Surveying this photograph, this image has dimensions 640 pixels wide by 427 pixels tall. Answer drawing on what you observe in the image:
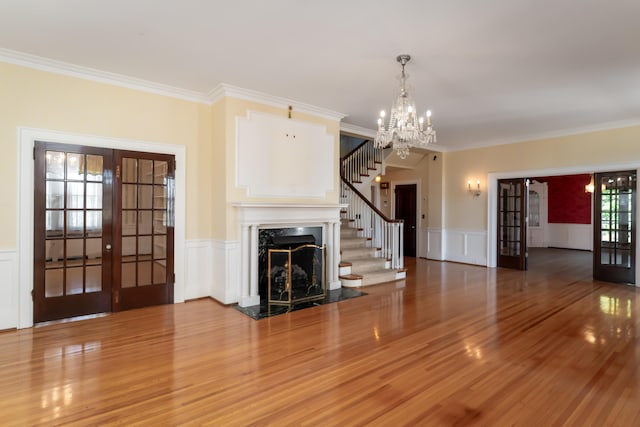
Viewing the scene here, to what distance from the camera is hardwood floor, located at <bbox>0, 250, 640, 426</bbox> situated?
2.26m

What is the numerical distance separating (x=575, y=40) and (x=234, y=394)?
14.6 ft

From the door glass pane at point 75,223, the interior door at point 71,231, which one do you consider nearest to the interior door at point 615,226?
the interior door at point 71,231

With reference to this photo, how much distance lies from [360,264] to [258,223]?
7.98ft

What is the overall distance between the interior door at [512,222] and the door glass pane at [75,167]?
8.11 m

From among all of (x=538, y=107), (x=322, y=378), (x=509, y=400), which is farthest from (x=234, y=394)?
(x=538, y=107)

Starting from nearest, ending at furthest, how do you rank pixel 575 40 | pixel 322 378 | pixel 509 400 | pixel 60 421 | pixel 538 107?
pixel 60 421
pixel 509 400
pixel 322 378
pixel 575 40
pixel 538 107

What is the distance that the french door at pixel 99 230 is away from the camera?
12.9 feet

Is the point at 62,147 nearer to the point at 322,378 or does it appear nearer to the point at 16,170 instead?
the point at 16,170

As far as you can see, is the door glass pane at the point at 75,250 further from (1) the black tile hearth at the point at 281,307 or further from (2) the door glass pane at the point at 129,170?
(1) the black tile hearth at the point at 281,307

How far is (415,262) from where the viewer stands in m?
8.73

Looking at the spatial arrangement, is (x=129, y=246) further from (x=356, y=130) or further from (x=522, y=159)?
(x=522, y=159)

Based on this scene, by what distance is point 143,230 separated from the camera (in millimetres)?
4547

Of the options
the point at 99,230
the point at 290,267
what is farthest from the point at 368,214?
the point at 99,230

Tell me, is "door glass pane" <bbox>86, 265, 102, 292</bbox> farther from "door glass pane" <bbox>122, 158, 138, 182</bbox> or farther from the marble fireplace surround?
the marble fireplace surround
